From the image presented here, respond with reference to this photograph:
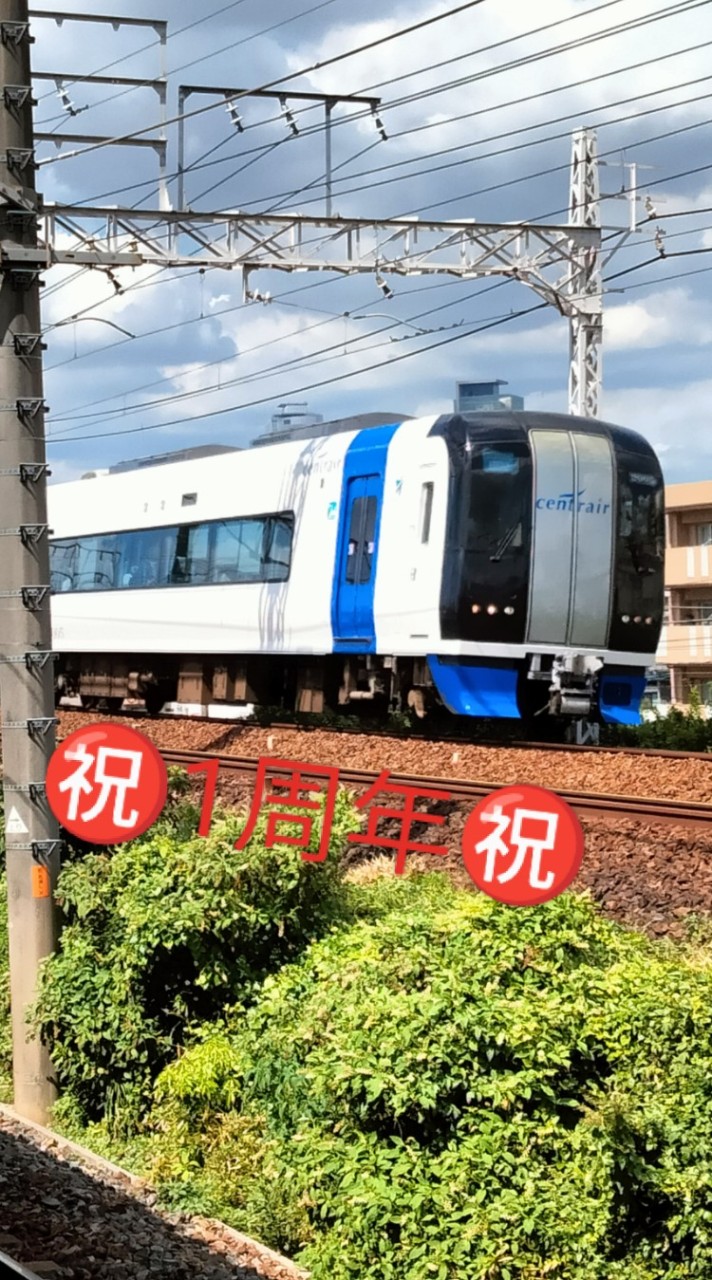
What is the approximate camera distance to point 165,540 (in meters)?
21.3

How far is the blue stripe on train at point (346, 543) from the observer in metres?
16.6

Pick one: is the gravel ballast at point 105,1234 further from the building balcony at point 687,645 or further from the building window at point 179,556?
the building balcony at point 687,645

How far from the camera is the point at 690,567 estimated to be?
153 ft

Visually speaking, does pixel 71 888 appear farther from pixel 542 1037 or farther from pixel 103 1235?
pixel 542 1037

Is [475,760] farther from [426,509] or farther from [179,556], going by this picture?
[179,556]

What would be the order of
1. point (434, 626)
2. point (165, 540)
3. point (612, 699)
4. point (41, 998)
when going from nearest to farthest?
point (41, 998) → point (434, 626) → point (612, 699) → point (165, 540)

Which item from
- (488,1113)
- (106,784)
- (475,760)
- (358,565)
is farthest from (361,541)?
(488,1113)

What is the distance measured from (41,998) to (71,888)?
2.18ft

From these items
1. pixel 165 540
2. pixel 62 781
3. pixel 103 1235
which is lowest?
pixel 103 1235

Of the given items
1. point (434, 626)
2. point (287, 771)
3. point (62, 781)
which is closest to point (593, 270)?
point (434, 626)

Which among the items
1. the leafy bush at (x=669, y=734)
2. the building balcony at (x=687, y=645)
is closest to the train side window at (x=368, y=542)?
the leafy bush at (x=669, y=734)

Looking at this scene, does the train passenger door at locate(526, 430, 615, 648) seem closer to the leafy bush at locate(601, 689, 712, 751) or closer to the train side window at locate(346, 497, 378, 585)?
the train side window at locate(346, 497, 378, 585)

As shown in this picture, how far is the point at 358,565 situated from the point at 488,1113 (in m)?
11.3

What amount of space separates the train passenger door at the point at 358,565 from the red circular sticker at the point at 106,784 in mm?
7731
